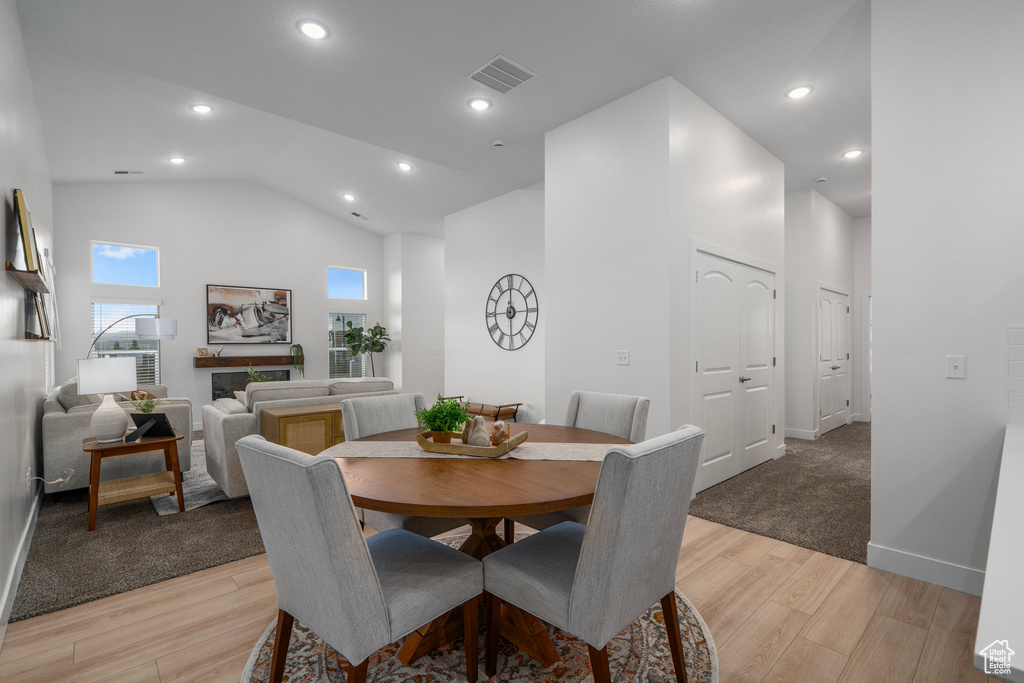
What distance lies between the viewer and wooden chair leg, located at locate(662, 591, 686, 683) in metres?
1.55

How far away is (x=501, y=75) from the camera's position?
10.7ft

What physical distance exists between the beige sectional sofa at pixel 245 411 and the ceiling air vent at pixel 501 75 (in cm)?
251

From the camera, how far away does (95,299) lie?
21.0 feet

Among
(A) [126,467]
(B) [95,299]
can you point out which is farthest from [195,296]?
(A) [126,467]

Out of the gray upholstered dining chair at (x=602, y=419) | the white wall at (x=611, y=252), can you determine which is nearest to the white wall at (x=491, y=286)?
the white wall at (x=611, y=252)

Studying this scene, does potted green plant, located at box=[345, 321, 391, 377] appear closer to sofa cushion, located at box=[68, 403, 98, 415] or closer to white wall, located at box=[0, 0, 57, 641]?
sofa cushion, located at box=[68, 403, 98, 415]

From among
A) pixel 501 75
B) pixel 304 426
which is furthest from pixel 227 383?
pixel 501 75

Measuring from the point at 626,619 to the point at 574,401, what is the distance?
133 centimetres

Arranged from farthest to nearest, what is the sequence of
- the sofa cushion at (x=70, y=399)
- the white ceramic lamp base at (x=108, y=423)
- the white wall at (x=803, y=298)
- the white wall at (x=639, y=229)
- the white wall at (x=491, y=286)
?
the white wall at (x=491, y=286)
the white wall at (x=803, y=298)
the sofa cushion at (x=70, y=399)
the white wall at (x=639, y=229)
the white ceramic lamp base at (x=108, y=423)

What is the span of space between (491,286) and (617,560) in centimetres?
533

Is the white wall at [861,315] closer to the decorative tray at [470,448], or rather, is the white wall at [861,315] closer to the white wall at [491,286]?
the white wall at [491,286]

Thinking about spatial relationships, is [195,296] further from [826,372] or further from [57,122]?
[826,372]

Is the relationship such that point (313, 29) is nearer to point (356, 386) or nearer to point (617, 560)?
point (356, 386)

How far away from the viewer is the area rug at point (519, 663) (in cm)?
164
